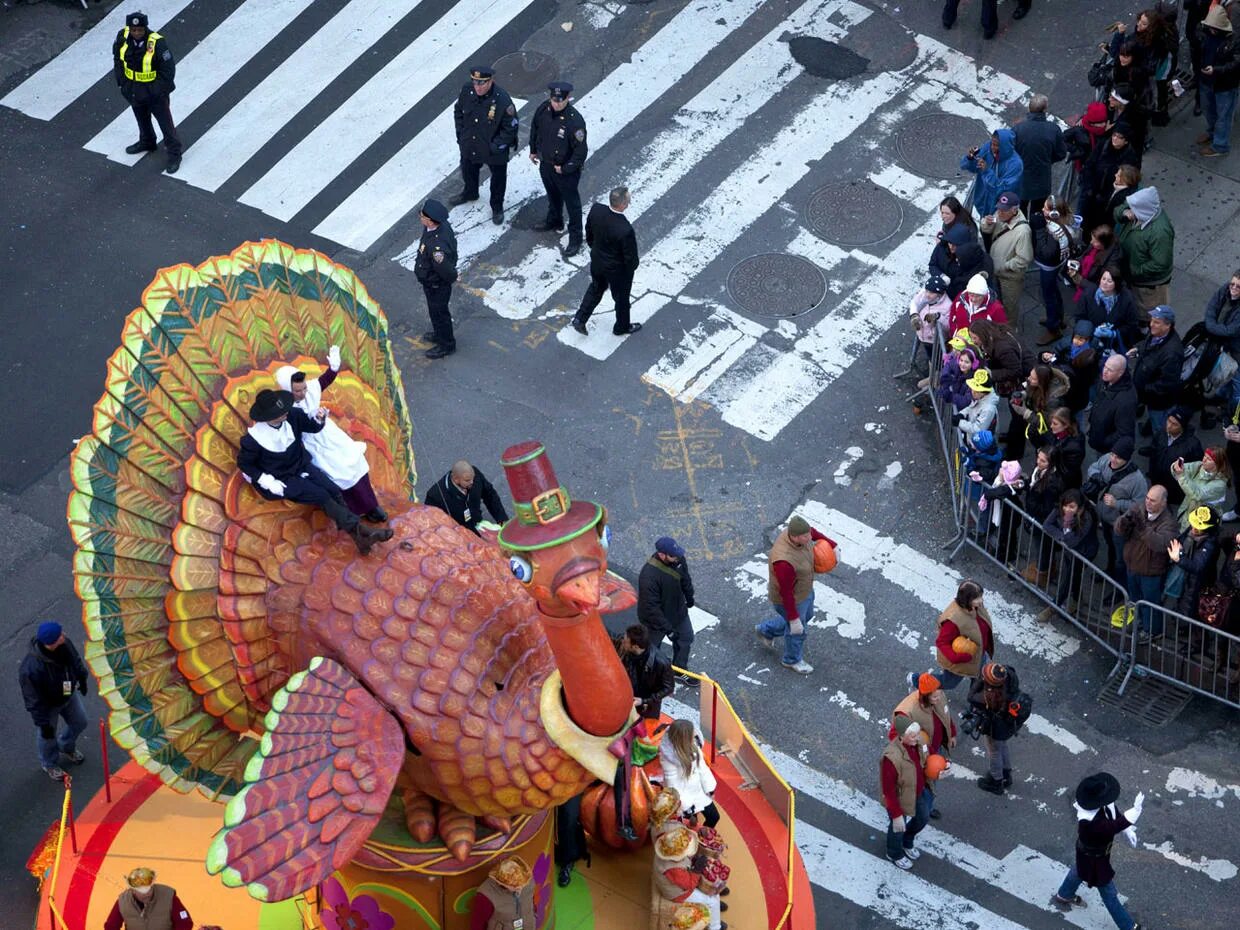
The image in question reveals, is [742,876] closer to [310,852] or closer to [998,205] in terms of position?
[310,852]

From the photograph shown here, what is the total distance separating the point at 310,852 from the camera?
10.9 m

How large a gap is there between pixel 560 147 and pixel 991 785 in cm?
760

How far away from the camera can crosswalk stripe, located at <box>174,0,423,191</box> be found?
69.1 feet

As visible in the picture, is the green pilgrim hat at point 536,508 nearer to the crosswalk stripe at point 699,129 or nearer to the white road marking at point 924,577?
the white road marking at point 924,577

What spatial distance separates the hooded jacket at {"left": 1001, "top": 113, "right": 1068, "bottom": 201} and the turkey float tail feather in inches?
346

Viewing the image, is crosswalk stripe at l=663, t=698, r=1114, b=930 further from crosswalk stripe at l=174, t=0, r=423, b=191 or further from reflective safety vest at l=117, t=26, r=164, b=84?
reflective safety vest at l=117, t=26, r=164, b=84

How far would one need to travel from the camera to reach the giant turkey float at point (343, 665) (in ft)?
35.9

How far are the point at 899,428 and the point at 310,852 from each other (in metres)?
8.94

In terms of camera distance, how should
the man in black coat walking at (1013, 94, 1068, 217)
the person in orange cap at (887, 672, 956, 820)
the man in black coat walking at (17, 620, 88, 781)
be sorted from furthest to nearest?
the man in black coat walking at (1013, 94, 1068, 217) < the man in black coat walking at (17, 620, 88, 781) < the person in orange cap at (887, 672, 956, 820)

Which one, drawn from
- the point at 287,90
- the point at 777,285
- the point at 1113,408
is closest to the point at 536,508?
the point at 1113,408

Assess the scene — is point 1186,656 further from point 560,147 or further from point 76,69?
point 76,69

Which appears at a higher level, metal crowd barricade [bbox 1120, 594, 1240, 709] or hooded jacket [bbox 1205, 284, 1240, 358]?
hooded jacket [bbox 1205, 284, 1240, 358]

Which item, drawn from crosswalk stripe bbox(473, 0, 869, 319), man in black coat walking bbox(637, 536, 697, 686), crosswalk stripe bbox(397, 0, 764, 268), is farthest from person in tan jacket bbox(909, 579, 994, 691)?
crosswalk stripe bbox(397, 0, 764, 268)

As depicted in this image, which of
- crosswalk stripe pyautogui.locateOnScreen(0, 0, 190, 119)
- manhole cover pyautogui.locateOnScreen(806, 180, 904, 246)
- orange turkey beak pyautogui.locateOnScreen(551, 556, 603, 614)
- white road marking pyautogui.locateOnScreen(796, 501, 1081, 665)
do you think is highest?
orange turkey beak pyautogui.locateOnScreen(551, 556, 603, 614)
